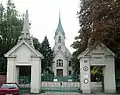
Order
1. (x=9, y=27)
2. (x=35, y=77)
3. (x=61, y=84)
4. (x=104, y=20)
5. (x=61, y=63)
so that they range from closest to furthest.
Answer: (x=104, y=20)
(x=35, y=77)
(x=61, y=84)
(x=9, y=27)
(x=61, y=63)

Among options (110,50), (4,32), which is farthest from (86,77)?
(4,32)

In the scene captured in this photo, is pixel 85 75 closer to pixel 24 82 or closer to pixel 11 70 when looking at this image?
pixel 24 82

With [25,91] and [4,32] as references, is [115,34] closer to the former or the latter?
[25,91]

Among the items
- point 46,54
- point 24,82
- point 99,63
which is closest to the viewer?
point 99,63

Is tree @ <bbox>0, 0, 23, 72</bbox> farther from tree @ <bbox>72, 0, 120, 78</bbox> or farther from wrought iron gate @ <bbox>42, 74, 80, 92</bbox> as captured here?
tree @ <bbox>72, 0, 120, 78</bbox>

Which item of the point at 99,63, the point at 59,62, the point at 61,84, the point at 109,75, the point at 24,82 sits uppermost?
the point at 59,62

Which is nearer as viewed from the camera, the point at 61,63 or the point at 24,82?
the point at 24,82

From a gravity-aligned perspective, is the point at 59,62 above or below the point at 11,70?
above

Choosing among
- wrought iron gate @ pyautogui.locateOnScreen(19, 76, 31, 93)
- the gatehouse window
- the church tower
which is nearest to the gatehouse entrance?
wrought iron gate @ pyautogui.locateOnScreen(19, 76, 31, 93)

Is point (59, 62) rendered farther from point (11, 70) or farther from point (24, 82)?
point (11, 70)

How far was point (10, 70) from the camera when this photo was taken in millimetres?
26656

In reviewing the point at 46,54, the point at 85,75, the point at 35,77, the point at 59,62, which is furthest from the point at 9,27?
the point at 85,75

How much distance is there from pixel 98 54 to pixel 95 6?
6.01 meters

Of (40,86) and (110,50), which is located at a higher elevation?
(110,50)
